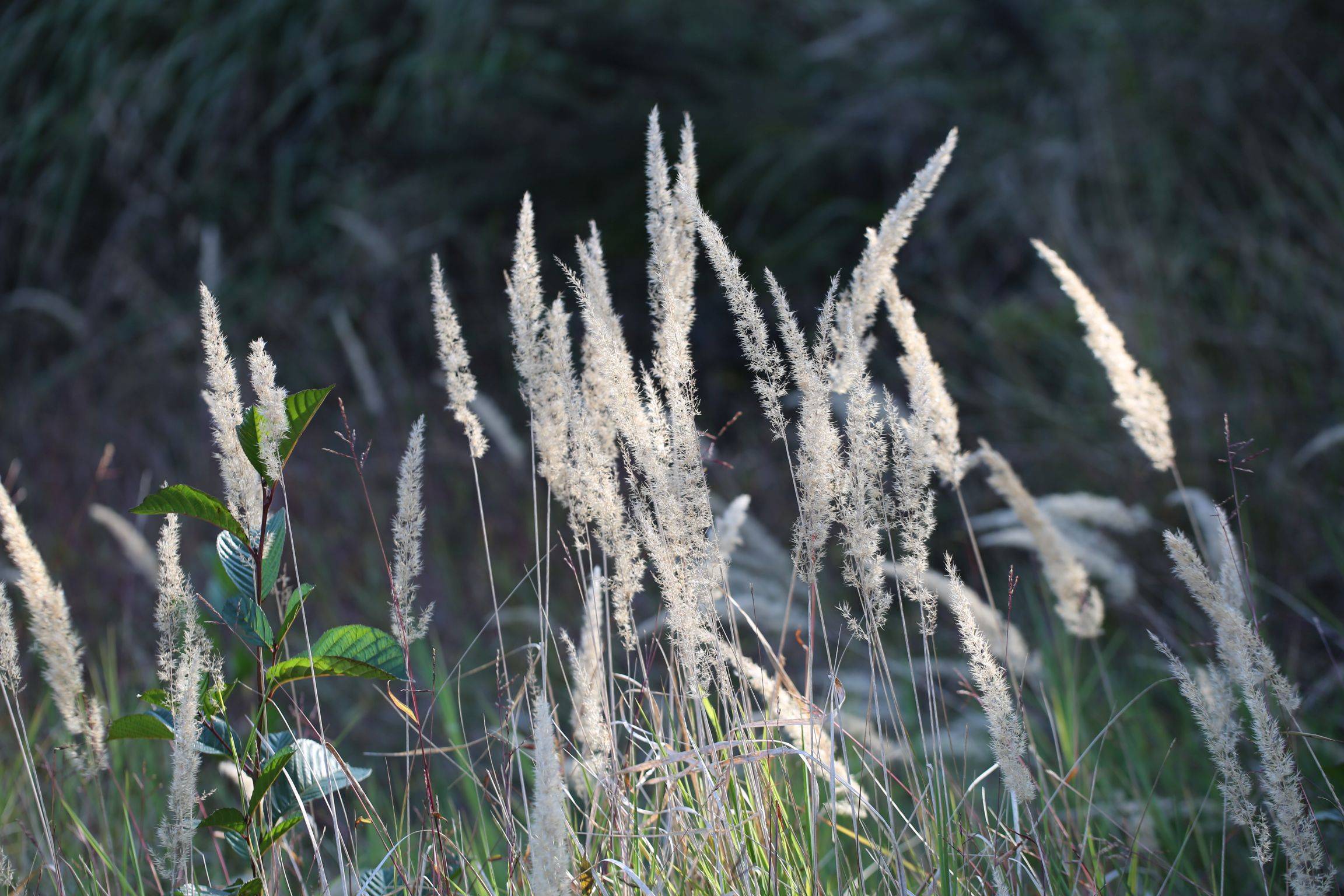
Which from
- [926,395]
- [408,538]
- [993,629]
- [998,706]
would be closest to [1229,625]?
[998,706]

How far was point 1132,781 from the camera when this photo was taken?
4.81 ft

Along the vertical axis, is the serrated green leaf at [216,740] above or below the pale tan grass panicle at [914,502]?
below

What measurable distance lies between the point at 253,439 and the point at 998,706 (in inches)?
29.4

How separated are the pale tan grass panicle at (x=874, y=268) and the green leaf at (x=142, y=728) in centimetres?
76

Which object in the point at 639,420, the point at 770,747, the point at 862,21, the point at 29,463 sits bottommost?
the point at 29,463

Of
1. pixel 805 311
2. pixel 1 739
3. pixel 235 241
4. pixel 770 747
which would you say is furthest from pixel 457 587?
pixel 235 241

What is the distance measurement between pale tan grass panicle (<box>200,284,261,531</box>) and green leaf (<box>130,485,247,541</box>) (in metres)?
0.01

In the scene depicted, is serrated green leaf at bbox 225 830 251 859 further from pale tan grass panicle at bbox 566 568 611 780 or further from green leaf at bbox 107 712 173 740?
pale tan grass panicle at bbox 566 568 611 780

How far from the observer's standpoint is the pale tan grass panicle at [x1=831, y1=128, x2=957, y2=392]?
113 centimetres

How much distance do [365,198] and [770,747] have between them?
164 inches

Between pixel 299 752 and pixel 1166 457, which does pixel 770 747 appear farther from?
pixel 1166 457

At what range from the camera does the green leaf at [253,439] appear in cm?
97

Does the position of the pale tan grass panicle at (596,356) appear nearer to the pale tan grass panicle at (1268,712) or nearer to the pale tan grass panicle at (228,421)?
the pale tan grass panicle at (228,421)

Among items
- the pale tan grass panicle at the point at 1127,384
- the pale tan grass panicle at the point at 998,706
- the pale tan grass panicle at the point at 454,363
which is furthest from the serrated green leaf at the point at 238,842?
the pale tan grass panicle at the point at 1127,384
